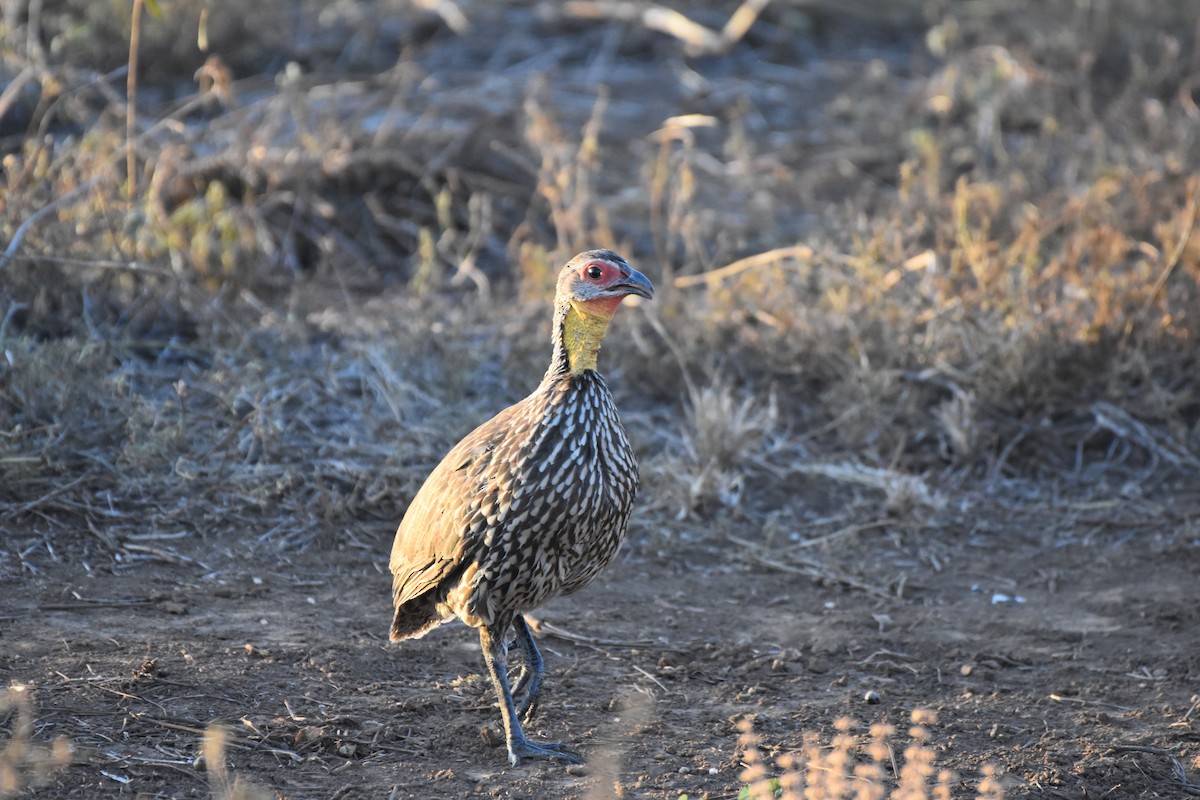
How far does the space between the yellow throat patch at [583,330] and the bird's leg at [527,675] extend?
35.7 inches

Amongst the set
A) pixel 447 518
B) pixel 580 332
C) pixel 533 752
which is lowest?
pixel 533 752

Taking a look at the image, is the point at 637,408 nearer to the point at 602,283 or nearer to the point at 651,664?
the point at 651,664

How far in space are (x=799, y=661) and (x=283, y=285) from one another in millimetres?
4283

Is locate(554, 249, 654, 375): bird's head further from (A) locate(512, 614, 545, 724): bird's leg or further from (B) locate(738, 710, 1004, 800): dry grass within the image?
(B) locate(738, 710, 1004, 800): dry grass

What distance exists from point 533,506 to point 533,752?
0.79m

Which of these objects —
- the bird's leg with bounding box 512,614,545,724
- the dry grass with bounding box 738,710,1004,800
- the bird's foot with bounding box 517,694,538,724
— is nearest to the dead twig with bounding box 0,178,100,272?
the bird's leg with bounding box 512,614,545,724

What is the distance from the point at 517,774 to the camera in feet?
13.5

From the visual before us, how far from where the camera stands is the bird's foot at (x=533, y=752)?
4.15 m

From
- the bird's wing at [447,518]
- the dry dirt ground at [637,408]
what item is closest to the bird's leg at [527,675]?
the dry dirt ground at [637,408]

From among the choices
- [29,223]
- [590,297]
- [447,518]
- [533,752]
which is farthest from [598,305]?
[29,223]

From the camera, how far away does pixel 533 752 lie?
416 cm

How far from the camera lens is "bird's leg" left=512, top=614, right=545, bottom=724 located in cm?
443

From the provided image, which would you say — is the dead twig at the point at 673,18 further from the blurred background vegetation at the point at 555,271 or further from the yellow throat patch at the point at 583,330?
the yellow throat patch at the point at 583,330

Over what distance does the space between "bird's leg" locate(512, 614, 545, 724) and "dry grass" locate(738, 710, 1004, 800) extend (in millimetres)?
708
